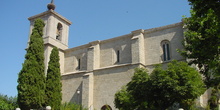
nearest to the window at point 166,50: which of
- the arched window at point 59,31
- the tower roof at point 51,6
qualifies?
the arched window at point 59,31

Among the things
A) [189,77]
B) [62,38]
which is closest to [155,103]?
[189,77]

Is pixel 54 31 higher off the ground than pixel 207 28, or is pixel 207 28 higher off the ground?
pixel 54 31

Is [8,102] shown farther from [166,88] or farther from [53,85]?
[166,88]

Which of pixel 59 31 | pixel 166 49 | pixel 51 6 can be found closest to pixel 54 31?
pixel 59 31

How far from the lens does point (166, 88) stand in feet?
46.4

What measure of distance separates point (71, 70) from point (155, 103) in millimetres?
13381

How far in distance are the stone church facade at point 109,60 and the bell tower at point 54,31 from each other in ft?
0.35

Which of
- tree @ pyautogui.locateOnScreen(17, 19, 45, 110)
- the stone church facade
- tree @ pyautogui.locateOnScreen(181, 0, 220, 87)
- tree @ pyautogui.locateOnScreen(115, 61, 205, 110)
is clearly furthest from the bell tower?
Answer: tree @ pyautogui.locateOnScreen(181, 0, 220, 87)

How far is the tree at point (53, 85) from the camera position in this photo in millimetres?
19266

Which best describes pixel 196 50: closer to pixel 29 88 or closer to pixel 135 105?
pixel 135 105

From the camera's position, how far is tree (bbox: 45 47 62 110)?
1927 centimetres

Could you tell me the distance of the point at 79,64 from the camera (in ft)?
87.0

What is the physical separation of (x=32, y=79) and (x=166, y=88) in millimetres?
8715

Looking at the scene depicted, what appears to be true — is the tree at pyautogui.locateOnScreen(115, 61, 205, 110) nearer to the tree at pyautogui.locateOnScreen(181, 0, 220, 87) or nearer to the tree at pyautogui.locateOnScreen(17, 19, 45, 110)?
the tree at pyautogui.locateOnScreen(181, 0, 220, 87)
